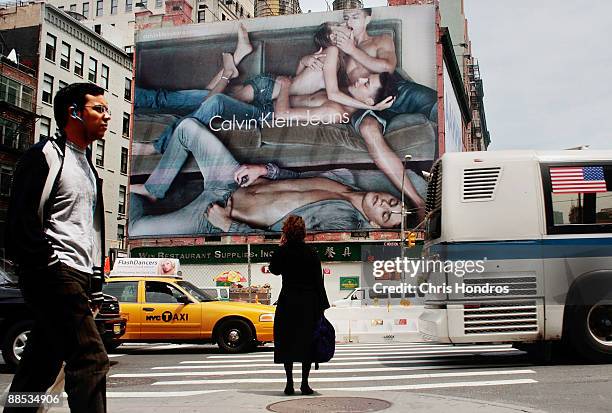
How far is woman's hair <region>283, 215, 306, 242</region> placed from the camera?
24.2ft

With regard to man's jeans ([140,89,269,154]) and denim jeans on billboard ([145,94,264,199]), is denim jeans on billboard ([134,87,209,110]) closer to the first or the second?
man's jeans ([140,89,269,154])

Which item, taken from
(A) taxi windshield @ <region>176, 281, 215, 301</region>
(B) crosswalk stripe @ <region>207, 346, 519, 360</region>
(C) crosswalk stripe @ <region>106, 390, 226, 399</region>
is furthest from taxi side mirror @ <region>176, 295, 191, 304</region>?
(C) crosswalk stripe @ <region>106, 390, 226, 399</region>

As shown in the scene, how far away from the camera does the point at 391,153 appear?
42781 millimetres

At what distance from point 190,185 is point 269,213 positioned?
19.2 ft

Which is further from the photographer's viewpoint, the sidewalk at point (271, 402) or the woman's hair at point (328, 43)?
the woman's hair at point (328, 43)

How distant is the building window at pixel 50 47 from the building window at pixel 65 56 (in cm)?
83

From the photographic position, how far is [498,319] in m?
9.87

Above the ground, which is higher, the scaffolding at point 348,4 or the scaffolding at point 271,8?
the scaffolding at point 271,8

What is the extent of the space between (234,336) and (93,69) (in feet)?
141

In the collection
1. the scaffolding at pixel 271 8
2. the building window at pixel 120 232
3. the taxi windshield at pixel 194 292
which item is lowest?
the taxi windshield at pixel 194 292

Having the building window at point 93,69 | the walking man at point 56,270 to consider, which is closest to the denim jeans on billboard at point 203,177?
the building window at point 93,69

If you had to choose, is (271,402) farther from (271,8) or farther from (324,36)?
(271,8)

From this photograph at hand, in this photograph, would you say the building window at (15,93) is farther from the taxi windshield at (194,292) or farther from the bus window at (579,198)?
the bus window at (579,198)

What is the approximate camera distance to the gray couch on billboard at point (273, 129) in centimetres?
4288
